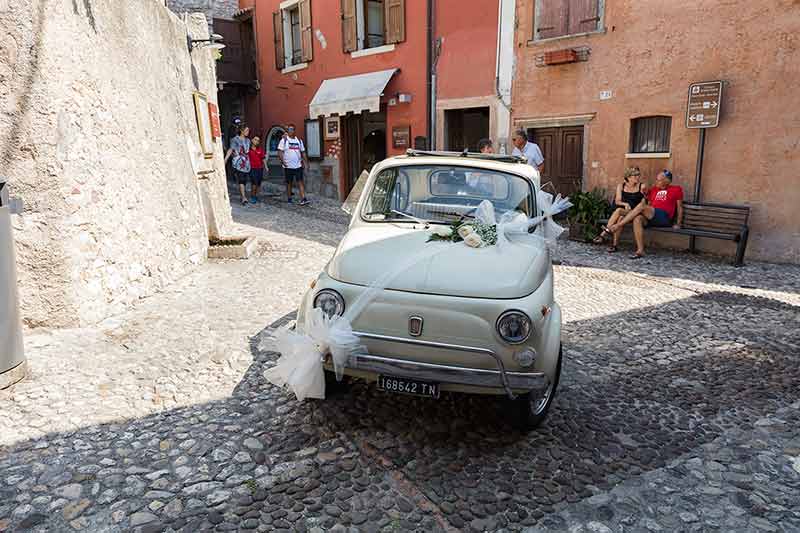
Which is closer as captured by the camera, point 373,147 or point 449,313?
point 449,313

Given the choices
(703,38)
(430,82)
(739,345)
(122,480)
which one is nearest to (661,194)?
(703,38)

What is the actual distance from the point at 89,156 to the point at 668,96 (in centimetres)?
877

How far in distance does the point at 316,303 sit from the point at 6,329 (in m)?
2.08

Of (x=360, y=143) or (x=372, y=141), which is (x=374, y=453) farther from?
(x=372, y=141)

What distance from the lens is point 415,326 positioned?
126 inches

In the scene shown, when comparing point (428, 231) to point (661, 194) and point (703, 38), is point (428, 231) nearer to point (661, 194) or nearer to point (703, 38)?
point (661, 194)

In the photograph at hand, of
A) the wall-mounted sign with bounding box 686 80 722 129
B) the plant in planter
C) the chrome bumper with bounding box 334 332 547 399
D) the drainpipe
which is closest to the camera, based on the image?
the chrome bumper with bounding box 334 332 547 399

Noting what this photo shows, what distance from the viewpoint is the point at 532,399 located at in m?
3.38

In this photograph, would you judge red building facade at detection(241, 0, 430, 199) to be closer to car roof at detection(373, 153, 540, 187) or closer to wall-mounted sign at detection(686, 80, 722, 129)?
wall-mounted sign at detection(686, 80, 722, 129)

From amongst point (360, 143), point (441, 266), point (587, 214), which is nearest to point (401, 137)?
point (360, 143)

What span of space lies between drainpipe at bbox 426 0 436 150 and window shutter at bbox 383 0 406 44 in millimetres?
921

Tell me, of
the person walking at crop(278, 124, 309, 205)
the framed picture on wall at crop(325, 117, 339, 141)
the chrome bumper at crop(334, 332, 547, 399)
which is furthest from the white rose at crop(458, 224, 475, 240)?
the framed picture on wall at crop(325, 117, 339, 141)

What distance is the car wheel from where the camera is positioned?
3.35 meters

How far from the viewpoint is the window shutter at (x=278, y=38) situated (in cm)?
1833
